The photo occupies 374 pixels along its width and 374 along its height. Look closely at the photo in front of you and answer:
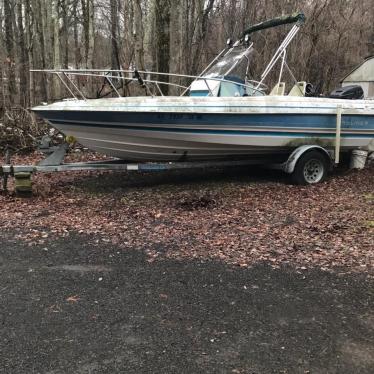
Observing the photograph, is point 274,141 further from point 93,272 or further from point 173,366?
point 173,366

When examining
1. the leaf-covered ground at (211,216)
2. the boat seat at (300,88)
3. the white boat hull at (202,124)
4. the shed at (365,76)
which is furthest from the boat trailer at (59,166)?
the shed at (365,76)

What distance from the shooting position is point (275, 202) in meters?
7.61

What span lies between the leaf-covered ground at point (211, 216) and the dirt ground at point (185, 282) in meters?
0.03

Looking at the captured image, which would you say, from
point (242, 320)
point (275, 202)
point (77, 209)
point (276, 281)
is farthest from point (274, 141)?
point (242, 320)

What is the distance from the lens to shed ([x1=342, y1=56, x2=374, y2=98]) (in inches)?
540

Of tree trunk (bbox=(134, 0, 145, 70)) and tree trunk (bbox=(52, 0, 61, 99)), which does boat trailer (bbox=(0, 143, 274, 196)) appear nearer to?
tree trunk (bbox=(134, 0, 145, 70))

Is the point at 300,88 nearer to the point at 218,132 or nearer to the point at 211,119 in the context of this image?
the point at 218,132

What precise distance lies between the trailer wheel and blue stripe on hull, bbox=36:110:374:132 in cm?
52

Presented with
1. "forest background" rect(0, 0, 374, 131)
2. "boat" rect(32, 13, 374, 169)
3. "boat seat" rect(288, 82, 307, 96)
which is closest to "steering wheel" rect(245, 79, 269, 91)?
"boat" rect(32, 13, 374, 169)

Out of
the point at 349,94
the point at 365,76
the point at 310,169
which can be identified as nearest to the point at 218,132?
the point at 310,169

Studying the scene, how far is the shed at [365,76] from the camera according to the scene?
13.7 m

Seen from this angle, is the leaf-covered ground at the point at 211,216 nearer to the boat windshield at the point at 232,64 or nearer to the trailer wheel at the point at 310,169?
the trailer wheel at the point at 310,169

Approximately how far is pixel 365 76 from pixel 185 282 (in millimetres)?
11302

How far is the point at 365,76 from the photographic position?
45.7 ft
